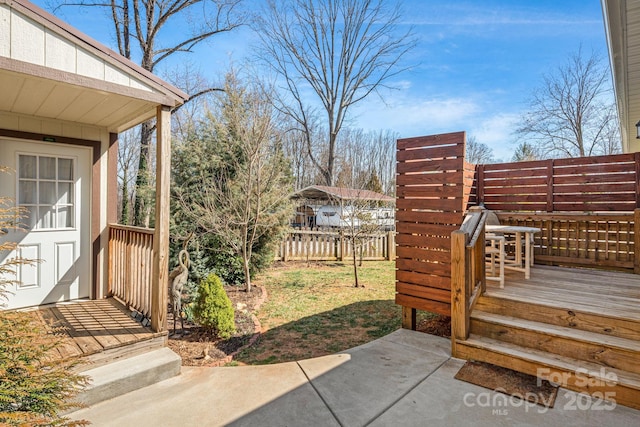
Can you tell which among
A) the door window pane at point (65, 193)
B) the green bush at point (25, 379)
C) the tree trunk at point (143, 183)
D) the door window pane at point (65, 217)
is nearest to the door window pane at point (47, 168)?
the door window pane at point (65, 193)

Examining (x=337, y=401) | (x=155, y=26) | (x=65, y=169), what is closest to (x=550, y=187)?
(x=337, y=401)

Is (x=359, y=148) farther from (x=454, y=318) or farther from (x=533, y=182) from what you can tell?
(x=454, y=318)

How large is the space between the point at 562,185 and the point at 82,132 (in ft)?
24.6

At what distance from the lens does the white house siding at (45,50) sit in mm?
2600

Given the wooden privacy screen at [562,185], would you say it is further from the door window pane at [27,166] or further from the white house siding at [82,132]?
the door window pane at [27,166]

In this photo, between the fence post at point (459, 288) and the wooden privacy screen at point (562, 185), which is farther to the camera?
the wooden privacy screen at point (562, 185)

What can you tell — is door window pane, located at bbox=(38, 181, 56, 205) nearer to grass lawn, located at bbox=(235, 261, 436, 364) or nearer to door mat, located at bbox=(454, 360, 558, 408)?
grass lawn, located at bbox=(235, 261, 436, 364)

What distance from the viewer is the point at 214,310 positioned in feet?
14.0

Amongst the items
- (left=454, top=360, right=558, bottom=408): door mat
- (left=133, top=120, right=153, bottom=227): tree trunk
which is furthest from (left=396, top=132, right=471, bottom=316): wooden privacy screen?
(left=133, top=120, right=153, bottom=227): tree trunk

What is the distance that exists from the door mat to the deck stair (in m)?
0.06

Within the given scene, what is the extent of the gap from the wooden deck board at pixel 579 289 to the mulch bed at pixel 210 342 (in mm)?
3140

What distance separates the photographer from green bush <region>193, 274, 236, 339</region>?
427 cm

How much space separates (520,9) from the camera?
1048 cm

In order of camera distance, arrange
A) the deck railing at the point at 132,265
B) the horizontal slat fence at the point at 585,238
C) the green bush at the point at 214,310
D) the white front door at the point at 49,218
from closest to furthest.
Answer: the deck railing at the point at 132,265 → the white front door at the point at 49,218 → the green bush at the point at 214,310 → the horizontal slat fence at the point at 585,238
